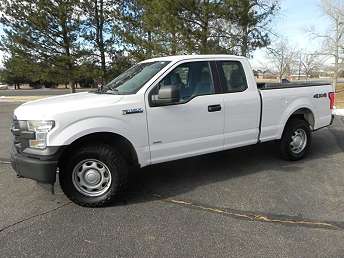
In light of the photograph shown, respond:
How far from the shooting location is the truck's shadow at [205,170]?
5289 mm

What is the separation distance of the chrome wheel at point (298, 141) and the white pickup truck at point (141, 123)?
55 centimetres

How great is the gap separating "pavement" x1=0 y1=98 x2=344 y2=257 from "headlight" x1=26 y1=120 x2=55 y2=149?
844mm

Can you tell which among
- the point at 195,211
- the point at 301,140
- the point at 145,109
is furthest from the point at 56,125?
the point at 301,140

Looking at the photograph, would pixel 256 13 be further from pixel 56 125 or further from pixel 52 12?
pixel 56 125

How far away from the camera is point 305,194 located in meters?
5.00

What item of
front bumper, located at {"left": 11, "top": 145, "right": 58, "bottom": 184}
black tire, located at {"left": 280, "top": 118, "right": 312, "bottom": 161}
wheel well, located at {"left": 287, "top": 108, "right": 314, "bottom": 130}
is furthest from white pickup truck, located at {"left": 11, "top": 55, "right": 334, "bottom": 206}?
wheel well, located at {"left": 287, "top": 108, "right": 314, "bottom": 130}

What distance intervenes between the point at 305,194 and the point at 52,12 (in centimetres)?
2105

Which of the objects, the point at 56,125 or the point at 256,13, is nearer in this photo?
the point at 56,125

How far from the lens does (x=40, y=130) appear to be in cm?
432

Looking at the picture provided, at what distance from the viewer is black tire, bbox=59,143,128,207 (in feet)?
15.0

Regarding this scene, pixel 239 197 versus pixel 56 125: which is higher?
pixel 56 125

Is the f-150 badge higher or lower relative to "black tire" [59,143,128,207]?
higher

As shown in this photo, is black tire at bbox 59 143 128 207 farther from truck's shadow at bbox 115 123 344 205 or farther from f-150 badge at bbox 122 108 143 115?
f-150 badge at bbox 122 108 143 115

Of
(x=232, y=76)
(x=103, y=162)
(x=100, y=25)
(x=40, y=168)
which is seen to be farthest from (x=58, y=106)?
(x=100, y=25)
